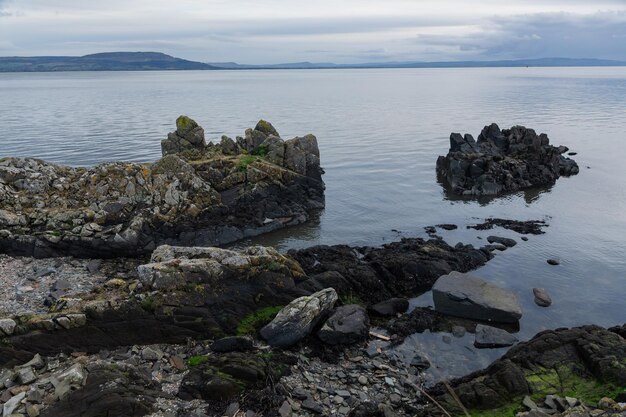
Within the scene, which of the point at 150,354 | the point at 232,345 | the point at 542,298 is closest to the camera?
the point at 150,354

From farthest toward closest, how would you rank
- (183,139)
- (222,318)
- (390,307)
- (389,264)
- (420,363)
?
1. (183,139)
2. (389,264)
3. (390,307)
4. (222,318)
5. (420,363)

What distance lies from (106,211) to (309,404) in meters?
23.2

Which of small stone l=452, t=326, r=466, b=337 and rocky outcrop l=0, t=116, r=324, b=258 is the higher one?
rocky outcrop l=0, t=116, r=324, b=258

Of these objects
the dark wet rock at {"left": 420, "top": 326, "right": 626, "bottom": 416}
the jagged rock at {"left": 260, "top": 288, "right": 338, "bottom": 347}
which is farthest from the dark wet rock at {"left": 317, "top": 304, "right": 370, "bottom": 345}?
the dark wet rock at {"left": 420, "top": 326, "right": 626, "bottom": 416}

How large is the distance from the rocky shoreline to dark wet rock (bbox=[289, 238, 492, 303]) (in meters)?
0.12

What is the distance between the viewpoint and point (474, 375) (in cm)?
1878

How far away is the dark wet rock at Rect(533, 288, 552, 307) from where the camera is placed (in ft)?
Result: 86.3

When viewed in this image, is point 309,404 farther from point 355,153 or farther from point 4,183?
point 355,153

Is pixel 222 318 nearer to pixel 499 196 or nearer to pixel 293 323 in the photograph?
pixel 293 323

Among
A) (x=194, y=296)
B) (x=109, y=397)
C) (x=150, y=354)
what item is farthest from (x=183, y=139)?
(x=109, y=397)

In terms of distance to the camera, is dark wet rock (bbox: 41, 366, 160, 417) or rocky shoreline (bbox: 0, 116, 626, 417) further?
rocky shoreline (bbox: 0, 116, 626, 417)

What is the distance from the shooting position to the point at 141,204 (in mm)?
35406

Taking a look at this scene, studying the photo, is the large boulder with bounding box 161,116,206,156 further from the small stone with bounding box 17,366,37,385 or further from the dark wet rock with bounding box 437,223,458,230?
the small stone with bounding box 17,366,37,385

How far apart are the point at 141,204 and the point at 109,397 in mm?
21684
